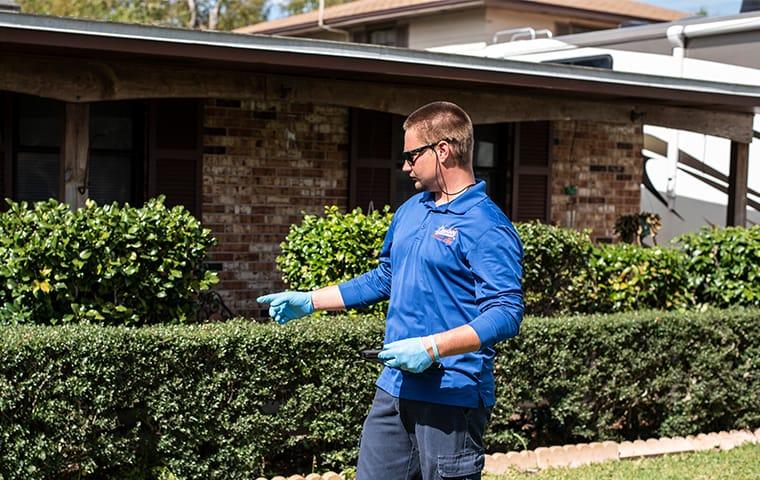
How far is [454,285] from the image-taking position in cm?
383

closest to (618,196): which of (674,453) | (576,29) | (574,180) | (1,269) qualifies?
(574,180)

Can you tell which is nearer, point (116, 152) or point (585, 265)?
point (585, 265)

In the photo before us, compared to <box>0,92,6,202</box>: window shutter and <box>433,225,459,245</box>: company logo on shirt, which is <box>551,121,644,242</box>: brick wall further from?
<box>433,225,459,245</box>: company logo on shirt

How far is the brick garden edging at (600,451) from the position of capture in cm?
672

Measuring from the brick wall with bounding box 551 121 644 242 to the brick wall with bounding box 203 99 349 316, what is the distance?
2.91 m

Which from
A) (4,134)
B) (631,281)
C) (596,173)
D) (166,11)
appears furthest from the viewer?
(166,11)

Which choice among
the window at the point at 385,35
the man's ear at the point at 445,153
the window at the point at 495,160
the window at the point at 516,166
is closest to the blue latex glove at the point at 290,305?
the man's ear at the point at 445,153

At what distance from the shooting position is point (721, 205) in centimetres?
1275

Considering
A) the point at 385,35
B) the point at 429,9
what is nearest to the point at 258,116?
the point at 429,9

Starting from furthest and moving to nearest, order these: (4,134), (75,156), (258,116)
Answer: (258,116), (4,134), (75,156)

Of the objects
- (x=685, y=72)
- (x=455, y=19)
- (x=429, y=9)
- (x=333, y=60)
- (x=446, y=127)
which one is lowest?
(x=446, y=127)

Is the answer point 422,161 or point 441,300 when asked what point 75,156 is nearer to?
point 422,161

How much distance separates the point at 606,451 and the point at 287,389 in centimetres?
238

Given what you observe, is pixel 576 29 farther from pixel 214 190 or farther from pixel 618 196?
pixel 214 190
